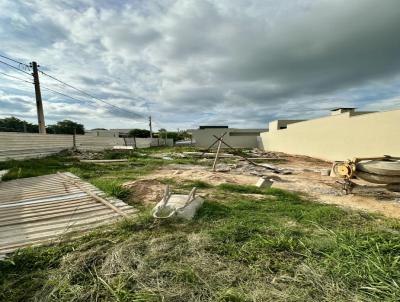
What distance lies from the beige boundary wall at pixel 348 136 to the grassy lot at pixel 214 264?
8082 mm

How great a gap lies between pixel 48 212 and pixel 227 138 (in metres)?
28.7

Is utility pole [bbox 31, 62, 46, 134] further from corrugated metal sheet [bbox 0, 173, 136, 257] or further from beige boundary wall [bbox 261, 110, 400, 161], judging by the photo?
beige boundary wall [bbox 261, 110, 400, 161]

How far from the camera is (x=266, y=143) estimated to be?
1094 inches

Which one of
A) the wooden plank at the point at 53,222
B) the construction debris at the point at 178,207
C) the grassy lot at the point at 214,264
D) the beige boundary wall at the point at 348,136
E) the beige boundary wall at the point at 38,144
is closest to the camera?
the grassy lot at the point at 214,264

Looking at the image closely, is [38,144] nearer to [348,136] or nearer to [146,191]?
[146,191]

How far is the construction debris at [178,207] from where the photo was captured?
3630 mm

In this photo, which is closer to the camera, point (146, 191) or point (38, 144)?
point (146, 191)

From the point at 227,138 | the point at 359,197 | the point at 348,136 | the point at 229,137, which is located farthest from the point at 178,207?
the point at 229,137

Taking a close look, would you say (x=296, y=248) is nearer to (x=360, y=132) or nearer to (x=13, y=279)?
(x=13, y=279)

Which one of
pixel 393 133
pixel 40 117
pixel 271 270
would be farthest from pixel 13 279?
pixel 40 117

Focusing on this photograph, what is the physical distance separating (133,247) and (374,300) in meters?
2.22

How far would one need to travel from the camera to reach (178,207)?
3738 mm

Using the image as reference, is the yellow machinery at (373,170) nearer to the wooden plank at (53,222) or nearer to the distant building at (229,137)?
the wooden plank at (53,222)

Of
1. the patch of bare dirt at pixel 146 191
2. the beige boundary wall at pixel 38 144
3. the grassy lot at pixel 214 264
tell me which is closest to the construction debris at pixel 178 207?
the grassy lot at pixel 214 264
